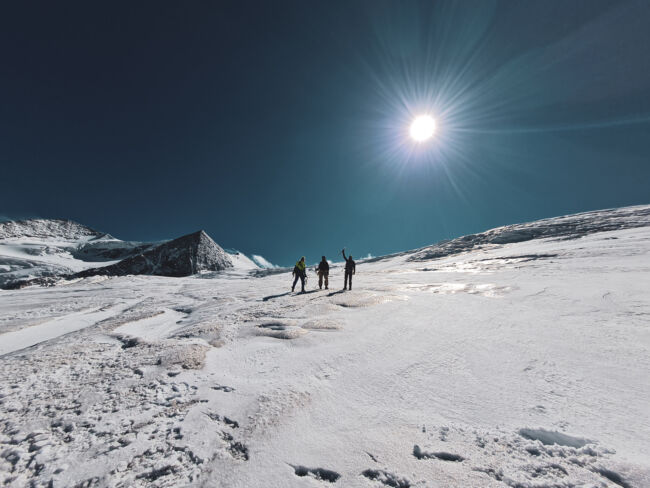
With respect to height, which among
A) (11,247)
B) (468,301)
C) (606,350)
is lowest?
(606,350)

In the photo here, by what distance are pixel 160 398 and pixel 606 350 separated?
6.65m

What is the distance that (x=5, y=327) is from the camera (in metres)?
8.45

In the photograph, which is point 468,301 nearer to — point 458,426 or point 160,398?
point 458,426

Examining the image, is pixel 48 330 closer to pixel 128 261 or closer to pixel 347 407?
pixel 347 407

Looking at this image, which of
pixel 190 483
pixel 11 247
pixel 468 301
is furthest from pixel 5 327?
pixel 11 247

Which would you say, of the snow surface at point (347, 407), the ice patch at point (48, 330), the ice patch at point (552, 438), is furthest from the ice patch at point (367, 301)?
the ice patch at point (48, 330)

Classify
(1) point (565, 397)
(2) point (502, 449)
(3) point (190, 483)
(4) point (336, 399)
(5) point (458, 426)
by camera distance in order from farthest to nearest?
(4) point (336, 399) → (1) point (565, 397) → (5) point (458, 426) → (2) point (502, 449) → (3) point (190, 483)

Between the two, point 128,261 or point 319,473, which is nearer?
point 319,473

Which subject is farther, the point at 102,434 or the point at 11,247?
the point at 11,247

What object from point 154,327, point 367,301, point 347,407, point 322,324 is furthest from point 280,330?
point 154,327

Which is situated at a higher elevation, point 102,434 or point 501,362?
point 501,362

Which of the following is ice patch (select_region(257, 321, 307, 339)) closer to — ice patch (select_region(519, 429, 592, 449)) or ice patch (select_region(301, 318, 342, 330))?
ice patch (select_region(301, 318, 342, 330))

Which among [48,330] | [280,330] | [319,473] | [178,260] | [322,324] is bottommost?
[48,330]

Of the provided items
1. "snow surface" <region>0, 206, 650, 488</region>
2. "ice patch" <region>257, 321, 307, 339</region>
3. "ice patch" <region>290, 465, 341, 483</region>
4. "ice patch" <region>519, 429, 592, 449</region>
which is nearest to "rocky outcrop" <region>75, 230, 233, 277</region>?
"ice patch" <region>257, 321, 307, 339</region>
